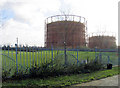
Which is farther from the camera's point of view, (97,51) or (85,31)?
(85,31)

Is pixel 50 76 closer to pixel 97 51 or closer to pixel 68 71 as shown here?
pixel 68 71

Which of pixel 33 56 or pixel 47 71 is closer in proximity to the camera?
pixel 47 71

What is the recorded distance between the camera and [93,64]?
23.2ft

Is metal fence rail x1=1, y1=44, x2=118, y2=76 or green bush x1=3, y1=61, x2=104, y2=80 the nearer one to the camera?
green bush x1=3, y1=61, x2=104, y2=80

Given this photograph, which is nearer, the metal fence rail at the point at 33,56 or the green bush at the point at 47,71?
the green bush at the point at 47,71

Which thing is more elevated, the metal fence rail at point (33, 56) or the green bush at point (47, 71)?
the metal fence rail at point (33, 56)

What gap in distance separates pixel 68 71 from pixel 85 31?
19285 mm

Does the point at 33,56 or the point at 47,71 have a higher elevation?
the point at 33,56

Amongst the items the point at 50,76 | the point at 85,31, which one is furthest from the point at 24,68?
the point at 85,31

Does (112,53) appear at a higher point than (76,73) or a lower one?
higher

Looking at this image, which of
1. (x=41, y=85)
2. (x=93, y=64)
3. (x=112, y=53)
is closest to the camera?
(x=41, y=85)

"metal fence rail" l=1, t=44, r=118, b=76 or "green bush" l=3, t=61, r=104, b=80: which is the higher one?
"metal fence rail" l=1, t=44, r=118, b=76

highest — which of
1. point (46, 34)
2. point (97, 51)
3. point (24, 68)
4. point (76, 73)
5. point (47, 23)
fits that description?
point (47, 23)

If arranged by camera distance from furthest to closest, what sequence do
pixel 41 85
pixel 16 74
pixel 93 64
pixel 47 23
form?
pixel 47 23 < pixel 93 64 < pixel 16 74 < pixel 41 85
